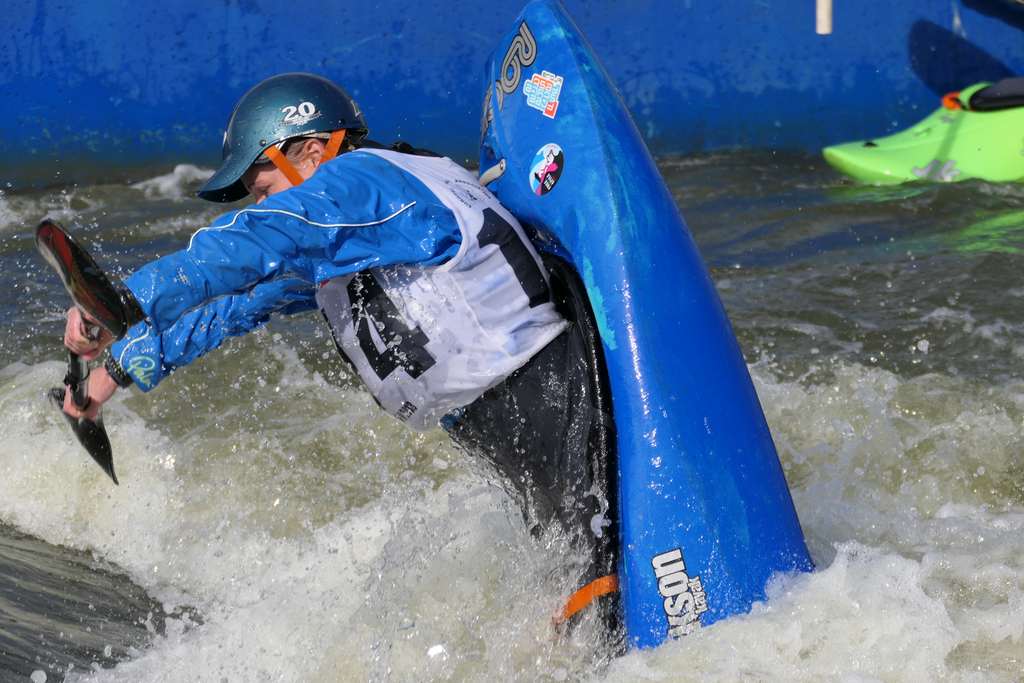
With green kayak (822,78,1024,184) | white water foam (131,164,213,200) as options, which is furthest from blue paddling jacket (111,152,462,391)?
green kayak (822,78,1024,184)

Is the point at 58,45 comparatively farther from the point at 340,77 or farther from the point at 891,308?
the point at 891,308

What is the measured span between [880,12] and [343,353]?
5506mm

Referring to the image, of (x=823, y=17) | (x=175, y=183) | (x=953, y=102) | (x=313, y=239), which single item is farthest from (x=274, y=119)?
(x=953, y=102)

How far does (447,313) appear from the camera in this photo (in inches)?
107

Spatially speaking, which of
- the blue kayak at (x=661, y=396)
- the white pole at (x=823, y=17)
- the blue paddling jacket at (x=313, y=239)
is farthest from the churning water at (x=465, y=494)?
the white pole at (x=823, y=17)

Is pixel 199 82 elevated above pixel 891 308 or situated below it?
above

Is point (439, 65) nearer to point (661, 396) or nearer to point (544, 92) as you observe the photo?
point (544, 92)

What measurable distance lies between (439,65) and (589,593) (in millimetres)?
4728

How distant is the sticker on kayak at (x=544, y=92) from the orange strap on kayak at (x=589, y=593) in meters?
1.15

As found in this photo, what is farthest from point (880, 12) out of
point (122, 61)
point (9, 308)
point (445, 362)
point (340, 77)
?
point (445, 362)

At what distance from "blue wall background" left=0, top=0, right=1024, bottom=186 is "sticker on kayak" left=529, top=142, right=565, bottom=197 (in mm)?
4030

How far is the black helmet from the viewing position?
2.95 meters

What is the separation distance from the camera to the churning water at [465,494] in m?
2.91

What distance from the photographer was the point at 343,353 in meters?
2.88
